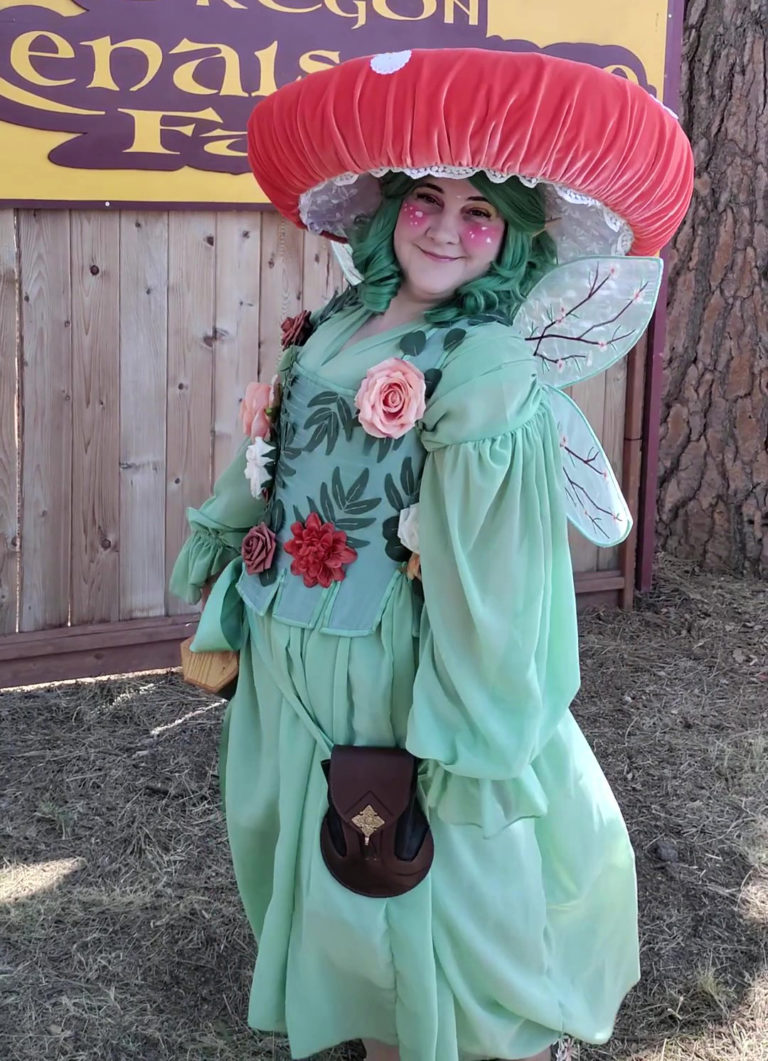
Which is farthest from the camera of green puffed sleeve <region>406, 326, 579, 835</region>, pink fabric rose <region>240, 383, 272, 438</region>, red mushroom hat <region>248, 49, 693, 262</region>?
pink fabric rose <region>240, 383, 272, 438</region>

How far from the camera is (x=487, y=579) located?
160 cm

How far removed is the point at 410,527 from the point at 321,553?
0.15 meters

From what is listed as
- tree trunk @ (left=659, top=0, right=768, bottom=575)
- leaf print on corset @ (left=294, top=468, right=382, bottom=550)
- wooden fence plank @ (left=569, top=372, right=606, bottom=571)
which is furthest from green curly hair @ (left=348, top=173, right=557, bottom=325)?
tree trunk @ (left=659, top=0, right=768, bottom=575)

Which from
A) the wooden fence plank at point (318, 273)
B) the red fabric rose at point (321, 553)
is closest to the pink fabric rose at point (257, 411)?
the red fabric rose at point (321, 553)

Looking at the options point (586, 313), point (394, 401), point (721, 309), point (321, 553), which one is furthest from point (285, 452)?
point (721, 309)

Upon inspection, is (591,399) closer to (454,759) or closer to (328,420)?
(328,420)

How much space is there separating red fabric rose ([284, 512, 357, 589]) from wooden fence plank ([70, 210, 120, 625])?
81.6 inches

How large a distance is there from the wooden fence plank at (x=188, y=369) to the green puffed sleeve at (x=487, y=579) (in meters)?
2.21

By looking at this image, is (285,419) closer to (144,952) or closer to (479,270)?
(479,270)

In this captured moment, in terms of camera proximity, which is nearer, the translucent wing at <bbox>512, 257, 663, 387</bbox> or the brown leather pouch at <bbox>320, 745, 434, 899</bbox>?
the brown leather pouch at <bbox>320, 745, 434, 899</bbox>

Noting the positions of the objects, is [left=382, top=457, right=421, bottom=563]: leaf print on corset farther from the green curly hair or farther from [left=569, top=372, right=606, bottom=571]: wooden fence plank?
[left=569, top=372, right=606, bottom=571]: wooden fence plank

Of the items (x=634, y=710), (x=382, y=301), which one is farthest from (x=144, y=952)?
(x=634, y=710)

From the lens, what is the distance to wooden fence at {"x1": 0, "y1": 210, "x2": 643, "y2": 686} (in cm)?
354

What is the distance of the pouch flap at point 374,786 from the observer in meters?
1.67
